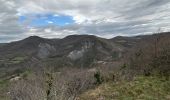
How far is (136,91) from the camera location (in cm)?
3409

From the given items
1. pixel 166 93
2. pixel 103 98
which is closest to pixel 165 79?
pixel 166 93

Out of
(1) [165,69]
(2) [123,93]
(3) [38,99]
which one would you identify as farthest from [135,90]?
(3) [38,99]

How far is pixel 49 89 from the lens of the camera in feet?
46.2

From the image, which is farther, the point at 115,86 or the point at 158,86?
the point at 115,86

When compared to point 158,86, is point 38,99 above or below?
above

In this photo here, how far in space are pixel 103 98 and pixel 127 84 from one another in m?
5.60

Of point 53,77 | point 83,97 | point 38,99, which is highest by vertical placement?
A: point 53,77

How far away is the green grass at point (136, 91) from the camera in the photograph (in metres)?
32.0

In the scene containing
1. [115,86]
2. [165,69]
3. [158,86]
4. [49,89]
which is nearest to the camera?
[49,89]

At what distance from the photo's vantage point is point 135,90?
113ft

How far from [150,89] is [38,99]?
75.0 feet

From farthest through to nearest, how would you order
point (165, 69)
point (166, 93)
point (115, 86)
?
point (165, 69) → point (115, 86) → point (166, 93)

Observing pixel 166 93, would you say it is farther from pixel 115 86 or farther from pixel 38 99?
pixel 38 99

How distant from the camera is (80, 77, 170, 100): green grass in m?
32.0
